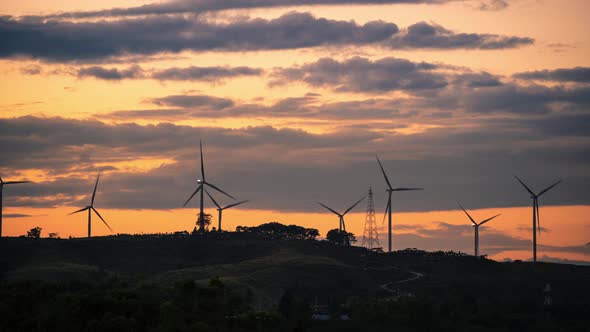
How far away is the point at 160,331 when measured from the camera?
19975 cm

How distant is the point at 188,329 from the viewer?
199 m

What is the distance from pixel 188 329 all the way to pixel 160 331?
15.6ft
